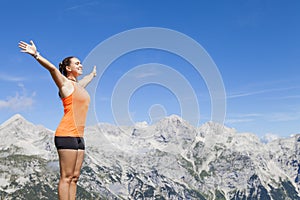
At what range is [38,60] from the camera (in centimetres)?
710

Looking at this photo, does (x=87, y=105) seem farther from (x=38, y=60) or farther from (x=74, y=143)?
(x=38, y=60)

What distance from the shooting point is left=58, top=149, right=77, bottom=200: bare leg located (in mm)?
7453

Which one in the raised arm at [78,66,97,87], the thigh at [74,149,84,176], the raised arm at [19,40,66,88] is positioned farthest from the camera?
the raised arm at [78,66,97,87]

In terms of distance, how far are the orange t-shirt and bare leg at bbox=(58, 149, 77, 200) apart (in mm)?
335

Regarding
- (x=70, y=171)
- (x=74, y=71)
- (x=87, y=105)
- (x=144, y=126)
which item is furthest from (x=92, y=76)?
(x=144, y=126)

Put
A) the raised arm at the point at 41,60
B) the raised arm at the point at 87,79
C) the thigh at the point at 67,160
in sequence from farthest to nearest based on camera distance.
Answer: the raised arm at the point at 87,79, the thigh at the point at 67,160, the raised arm at the point at 41,60

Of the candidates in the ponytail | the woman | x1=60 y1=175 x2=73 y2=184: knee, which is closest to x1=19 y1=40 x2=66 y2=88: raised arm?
the woman

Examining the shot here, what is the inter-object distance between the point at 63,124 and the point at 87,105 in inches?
22.2

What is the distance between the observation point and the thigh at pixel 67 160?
7.44 m

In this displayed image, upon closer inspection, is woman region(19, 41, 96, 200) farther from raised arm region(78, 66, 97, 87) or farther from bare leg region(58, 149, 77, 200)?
raised arm region(78, 66, 97, 87)

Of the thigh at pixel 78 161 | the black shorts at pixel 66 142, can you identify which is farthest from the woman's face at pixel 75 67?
the thigh at pixel 78 161

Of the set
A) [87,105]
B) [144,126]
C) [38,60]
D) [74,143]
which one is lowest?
[74,143]

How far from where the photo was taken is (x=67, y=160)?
7.49 meters

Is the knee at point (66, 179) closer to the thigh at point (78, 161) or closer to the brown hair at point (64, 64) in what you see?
the thigh at point (78, 161)
